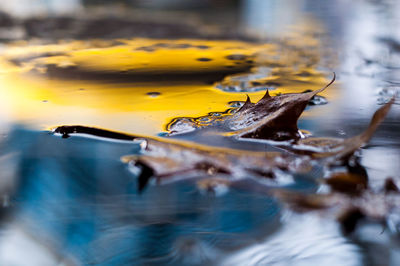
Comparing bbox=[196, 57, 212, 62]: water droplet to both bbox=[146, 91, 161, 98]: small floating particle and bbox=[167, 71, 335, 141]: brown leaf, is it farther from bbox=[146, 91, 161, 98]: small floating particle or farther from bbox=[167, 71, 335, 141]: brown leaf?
bbox=[167, 71, 335, 141]: brown leaf

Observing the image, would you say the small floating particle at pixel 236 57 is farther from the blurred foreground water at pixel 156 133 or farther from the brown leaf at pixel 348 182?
the brown leaf at pixel 348 182

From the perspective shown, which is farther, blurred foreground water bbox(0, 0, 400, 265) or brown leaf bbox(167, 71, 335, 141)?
brown leaf bbox(167, 71, 335, 141)

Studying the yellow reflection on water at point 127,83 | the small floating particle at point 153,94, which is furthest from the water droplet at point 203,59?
the small floating particle at point 153,94

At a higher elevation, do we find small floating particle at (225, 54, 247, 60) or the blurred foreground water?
small floating particle at (225, 54, 247, 60)

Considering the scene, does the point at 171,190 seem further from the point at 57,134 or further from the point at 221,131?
the point at 57,134

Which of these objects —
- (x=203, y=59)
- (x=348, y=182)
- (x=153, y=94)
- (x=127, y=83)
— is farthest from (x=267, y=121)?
(x=203, y=59)

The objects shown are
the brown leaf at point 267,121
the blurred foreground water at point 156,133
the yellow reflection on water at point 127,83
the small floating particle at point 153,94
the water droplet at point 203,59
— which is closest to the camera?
the blurred foreground water at point 156,133

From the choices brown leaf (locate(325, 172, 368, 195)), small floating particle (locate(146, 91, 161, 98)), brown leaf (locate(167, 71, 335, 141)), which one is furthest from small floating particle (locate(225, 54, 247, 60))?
brown leaf (locate(325, 172, 368, 195))

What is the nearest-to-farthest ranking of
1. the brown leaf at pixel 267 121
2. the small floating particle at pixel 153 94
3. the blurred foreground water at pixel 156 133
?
the blurred foreground water at pixel 156 133, the brown leaf at pixel 267 121, the small floating particle at pixel 153 94

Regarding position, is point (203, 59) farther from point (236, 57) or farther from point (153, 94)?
point (153, 94)

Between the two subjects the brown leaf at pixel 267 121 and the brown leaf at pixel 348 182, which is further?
the brown leaf at pixel 267 121
